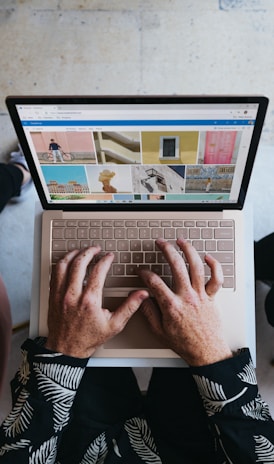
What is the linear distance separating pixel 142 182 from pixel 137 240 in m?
0.13

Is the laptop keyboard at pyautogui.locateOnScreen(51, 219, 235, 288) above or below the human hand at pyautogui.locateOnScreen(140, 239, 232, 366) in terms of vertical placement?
above

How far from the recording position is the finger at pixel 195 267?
0.79 m

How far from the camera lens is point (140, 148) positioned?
29.0 inches

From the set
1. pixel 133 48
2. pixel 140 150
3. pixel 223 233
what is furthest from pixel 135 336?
pixel 133 48

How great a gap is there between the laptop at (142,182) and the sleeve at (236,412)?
11 cm

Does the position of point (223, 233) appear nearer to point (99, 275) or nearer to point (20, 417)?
point (99, 275)

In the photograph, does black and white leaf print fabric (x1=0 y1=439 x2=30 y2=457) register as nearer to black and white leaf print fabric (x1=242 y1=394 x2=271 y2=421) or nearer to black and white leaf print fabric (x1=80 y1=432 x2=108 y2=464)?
black and white leaf print fabric (x1=80 y1=432 x2=108 y2=464)

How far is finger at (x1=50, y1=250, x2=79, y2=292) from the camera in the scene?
80 cm

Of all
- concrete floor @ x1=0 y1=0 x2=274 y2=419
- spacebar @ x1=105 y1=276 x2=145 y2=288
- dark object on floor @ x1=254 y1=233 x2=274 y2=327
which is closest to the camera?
spacebar @ x1=105 y1=276 x2=145 y2=288

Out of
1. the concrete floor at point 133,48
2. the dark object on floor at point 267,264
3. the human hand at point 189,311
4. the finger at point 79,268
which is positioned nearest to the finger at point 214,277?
the human hand at point 189,311

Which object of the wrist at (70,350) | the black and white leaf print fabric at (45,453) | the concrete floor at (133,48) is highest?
the concrete floor at (133,48)

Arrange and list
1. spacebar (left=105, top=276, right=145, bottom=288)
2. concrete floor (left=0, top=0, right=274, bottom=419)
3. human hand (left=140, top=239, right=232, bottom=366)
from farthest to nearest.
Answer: concrete floor (left=0, top=0, right=274, bottom=419) < spacebar (left=105, top=276, right=145, bottom=288) < human hand (left=140, top=239, right=232, bottom=366)

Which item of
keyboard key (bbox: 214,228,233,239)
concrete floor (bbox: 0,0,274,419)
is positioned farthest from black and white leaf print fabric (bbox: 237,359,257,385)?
concrete floor (bbox: 0,0,274,419)

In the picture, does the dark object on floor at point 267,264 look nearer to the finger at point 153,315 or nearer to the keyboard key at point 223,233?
the keyboard key at point 223,233
